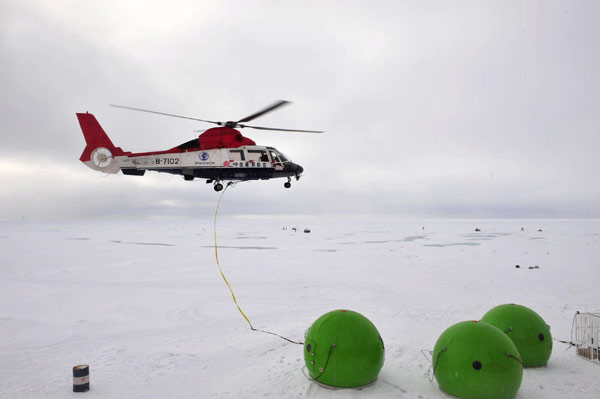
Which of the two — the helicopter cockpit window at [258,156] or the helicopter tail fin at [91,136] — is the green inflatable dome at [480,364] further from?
the helicopter tail fin at [91,136]

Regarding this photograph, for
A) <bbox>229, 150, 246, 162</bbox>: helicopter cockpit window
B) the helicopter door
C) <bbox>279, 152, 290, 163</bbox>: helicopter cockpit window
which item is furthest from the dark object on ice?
<bbox>279, 152, 290, 163</bbox>: helicopter cockpit window

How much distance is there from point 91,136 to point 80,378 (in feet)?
22.0

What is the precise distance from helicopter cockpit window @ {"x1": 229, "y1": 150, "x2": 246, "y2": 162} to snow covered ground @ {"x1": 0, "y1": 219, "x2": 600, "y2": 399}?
21.9 feet

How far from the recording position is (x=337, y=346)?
365 inches

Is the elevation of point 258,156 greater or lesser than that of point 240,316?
greater

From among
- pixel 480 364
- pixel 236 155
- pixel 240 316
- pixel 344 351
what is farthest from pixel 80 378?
pixel 480 364

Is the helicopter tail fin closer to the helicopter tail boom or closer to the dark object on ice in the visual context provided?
the helicopter tail boom

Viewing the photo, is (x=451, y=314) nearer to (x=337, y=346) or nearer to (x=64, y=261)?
(x=337, y=346)

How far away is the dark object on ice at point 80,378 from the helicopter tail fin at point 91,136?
5768 millimetres

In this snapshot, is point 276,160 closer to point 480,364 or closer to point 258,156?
point 258,156

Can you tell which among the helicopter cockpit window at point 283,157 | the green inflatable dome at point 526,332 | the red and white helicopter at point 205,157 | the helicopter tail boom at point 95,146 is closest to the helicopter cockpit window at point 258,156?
the red and white helicopter at point 205,157

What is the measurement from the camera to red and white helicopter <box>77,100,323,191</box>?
9.77m

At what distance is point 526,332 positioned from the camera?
10820mm

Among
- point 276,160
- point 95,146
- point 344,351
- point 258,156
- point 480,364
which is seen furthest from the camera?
point 276,160
